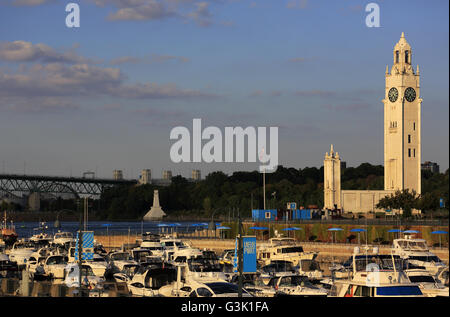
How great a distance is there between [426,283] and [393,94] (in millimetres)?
85299

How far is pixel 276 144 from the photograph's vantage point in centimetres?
9575

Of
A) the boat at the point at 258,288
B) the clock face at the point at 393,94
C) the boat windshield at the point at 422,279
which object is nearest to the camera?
the boat at the point at 258,288

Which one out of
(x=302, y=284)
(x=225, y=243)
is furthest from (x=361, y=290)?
(x=225, y=243)

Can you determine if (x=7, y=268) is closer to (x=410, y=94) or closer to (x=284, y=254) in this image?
(x=284, y=254)

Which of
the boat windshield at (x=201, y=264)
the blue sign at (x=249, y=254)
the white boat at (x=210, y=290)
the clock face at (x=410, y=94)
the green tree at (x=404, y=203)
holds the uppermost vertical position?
the clock face at (x=410, y=94)

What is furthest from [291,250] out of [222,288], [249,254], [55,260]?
[222,288]

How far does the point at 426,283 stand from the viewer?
39.5 meters

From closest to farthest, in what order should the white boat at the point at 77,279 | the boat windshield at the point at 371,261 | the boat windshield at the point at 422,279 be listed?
the boat windshield at the point at 422,279, the white boat at the point at 77,279, the boat windshield at the point at 371,261

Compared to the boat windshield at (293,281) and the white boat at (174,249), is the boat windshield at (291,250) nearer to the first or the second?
the white boat at (174,249)

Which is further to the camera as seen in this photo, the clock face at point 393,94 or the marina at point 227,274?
the clock face at point 393,94

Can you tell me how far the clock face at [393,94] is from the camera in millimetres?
121188

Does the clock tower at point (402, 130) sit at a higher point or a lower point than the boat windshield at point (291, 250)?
higher

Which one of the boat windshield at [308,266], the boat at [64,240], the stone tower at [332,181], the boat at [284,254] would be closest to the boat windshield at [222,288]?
the boat windshield at [308,266]
